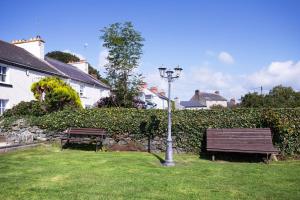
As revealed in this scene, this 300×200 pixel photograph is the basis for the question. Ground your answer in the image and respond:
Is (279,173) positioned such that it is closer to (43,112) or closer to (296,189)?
(296,189)

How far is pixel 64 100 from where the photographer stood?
64.4 ft

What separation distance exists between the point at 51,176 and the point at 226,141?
304 inches

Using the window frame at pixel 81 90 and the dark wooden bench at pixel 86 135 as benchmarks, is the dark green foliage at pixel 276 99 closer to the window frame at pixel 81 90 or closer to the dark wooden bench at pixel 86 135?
the window frame at pixel 81 90

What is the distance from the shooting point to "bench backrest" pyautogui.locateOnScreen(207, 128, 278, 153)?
12391 mm

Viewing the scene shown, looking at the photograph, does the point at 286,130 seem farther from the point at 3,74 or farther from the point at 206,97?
the point at 206,97

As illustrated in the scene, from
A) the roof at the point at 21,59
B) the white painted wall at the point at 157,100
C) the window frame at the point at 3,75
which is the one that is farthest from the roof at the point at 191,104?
the window frame at the point at 3,75

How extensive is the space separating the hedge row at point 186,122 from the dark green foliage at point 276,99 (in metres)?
25.5

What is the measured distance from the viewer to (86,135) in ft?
51.4

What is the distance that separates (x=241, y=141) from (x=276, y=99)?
32771 mm

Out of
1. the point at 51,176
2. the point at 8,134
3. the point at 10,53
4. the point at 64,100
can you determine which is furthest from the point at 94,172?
the point at 10,53

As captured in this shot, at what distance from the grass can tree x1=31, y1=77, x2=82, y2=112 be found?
682 cm

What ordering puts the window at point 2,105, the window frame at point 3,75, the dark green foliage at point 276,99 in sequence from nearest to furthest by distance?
the window frame at point 3,75, the window at point 2,105, the dark green foliage at point 276,99

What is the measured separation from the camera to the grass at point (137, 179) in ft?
23.7

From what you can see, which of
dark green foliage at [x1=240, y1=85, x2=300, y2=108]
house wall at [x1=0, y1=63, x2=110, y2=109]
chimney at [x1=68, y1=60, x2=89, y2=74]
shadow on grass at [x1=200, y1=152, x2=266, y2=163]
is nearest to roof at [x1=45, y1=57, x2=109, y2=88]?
house wall at [x1=0, y1=63, x2=110, y2=109]
